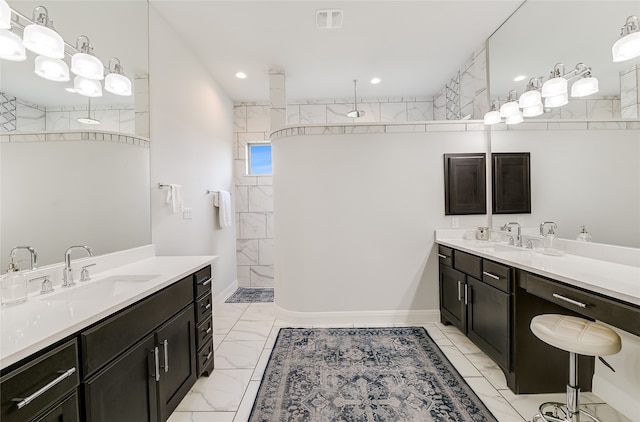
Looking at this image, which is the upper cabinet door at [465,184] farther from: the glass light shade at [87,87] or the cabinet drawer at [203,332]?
the glass light shade at [87,87]

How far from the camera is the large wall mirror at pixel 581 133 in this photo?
170 cm

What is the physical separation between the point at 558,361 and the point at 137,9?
4.17 m

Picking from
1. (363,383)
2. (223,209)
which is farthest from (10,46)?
(363,383)

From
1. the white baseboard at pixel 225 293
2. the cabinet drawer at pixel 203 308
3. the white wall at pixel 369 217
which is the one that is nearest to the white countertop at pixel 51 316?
the cabinet drawer at pixel 203 308

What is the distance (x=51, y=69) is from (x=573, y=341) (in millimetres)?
3136

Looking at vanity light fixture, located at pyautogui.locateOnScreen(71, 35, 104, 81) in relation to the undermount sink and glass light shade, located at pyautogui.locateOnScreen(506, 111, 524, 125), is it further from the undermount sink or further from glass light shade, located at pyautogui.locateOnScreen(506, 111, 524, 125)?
glass light shade, located at pyautogui.locateOnScreen(506, 111, 524, 125)

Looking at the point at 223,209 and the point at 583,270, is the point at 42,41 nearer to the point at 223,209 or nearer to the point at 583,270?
the point at 223,209

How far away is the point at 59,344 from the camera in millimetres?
972

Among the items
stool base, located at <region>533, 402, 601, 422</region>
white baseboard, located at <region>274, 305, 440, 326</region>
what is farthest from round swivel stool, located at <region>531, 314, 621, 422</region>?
white baseboard, located at <region>274, 305, 440, 326</region>

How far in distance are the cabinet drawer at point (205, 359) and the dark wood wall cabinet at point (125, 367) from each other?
0.02 meters

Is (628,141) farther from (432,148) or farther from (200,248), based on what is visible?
(200,248)

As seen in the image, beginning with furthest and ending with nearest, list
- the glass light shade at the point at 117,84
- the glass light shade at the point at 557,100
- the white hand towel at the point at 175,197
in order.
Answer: the white hand towel at the point at 175,197 < the glass light shade at the point at 557,100 < the glass light shade at the point at 117,84

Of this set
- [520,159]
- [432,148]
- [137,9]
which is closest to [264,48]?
[137,9]

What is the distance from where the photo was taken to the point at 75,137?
174cm
